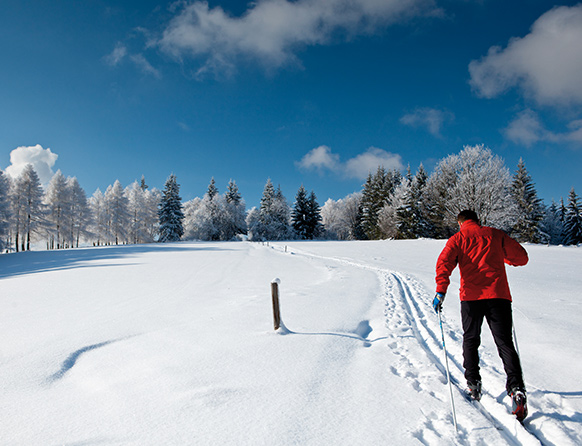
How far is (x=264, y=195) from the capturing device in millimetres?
53938

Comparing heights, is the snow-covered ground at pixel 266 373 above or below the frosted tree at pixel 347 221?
below

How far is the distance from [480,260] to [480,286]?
0.30 meters

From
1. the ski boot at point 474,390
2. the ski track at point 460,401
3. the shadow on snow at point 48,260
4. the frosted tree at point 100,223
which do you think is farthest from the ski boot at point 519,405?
the frosted tree at point 100,223

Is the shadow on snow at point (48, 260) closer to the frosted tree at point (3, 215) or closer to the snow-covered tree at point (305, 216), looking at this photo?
the frosted tree at point (3, 215)

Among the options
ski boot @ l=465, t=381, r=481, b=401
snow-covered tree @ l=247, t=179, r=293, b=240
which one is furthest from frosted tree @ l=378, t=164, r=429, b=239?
ski boot @ l=465, t=381, r=481, b=401

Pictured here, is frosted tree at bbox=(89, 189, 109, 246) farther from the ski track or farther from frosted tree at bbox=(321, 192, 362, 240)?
the ski track

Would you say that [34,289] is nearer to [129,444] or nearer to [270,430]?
[129,444]

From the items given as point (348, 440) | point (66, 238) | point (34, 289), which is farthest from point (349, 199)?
point (348, 440)

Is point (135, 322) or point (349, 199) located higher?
point (349, 199)

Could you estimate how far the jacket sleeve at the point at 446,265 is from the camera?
11.1 ft

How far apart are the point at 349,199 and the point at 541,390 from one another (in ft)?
206

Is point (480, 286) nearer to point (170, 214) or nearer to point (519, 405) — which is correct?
point (519, 405)

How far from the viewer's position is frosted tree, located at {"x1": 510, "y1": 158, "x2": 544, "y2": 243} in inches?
1348

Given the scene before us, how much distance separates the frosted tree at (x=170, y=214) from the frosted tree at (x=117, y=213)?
5556 millimetres
